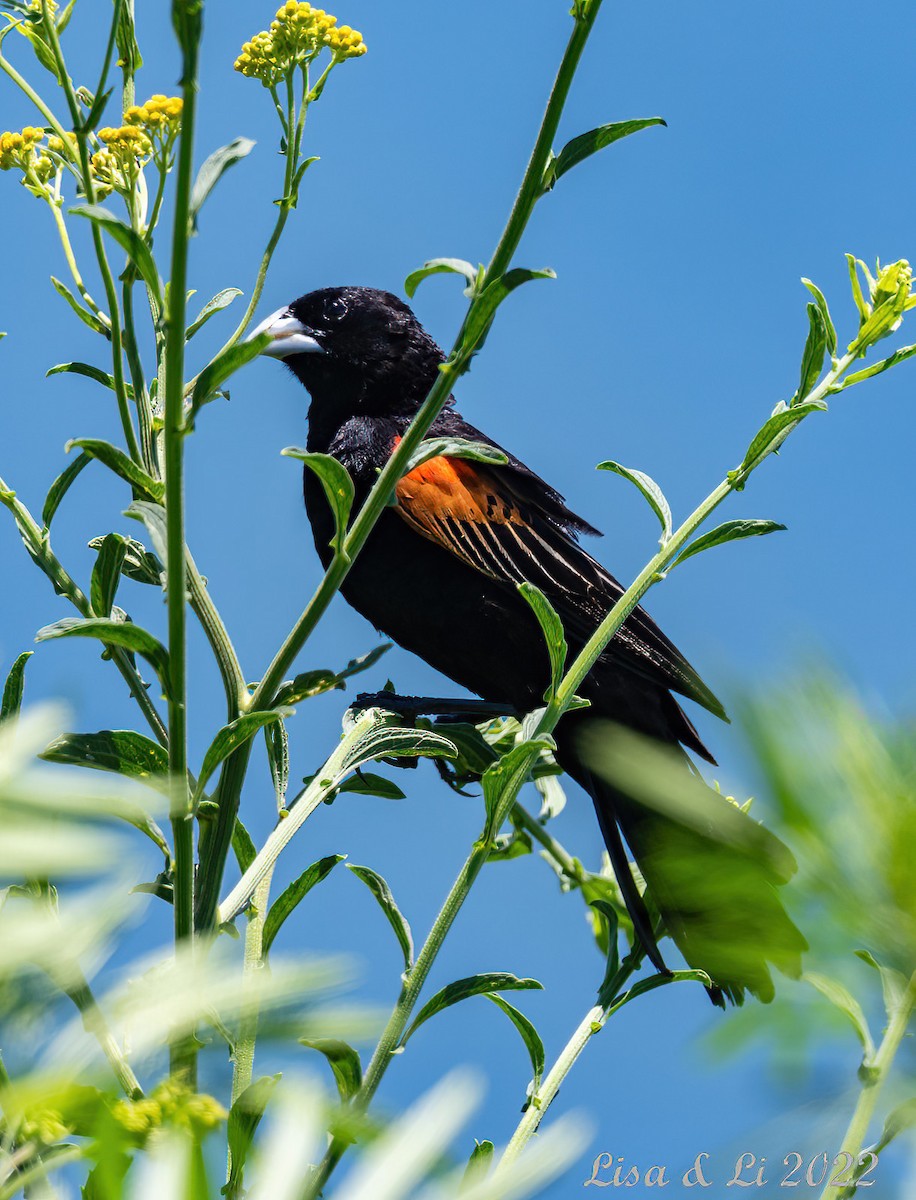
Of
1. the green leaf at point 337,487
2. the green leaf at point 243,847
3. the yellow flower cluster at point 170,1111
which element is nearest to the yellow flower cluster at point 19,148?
the green leaf at point 337,487

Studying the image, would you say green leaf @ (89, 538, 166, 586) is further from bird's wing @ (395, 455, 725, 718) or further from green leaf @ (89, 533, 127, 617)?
bird's wing @ (395, 455, 725, 718)

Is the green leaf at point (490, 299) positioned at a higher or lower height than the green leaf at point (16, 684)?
higher

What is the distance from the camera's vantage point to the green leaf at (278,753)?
1.38 m

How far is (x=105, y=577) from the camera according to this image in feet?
4.07

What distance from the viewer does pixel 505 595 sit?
2559mm

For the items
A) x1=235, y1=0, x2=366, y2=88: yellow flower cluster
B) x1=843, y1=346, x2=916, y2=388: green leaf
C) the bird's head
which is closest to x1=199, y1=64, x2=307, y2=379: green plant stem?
x1=235, y1=0, x2=366, y2=88: yellow flower cluster

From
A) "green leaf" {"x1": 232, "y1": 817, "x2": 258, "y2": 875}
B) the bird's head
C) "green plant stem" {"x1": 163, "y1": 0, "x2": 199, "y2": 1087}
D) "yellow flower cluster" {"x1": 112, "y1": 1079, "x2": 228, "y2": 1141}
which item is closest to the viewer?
"yellow flower cluster" {"x1": 112, "y1": 1079, "x2": 228, "y2": 1141}

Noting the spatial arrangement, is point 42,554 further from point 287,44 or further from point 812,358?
point 812,358

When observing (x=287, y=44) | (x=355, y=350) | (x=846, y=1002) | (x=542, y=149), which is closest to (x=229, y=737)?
(x=542, y=149)

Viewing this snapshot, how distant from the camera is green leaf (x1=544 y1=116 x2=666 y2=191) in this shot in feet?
3.09

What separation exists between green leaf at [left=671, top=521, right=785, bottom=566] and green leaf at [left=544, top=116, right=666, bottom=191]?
380 millimetres

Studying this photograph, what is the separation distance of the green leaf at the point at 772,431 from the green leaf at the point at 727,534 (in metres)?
0.07

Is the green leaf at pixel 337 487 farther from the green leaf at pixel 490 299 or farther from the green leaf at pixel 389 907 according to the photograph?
the green leaf at pixel 389 907

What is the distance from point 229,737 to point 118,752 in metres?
0.19
